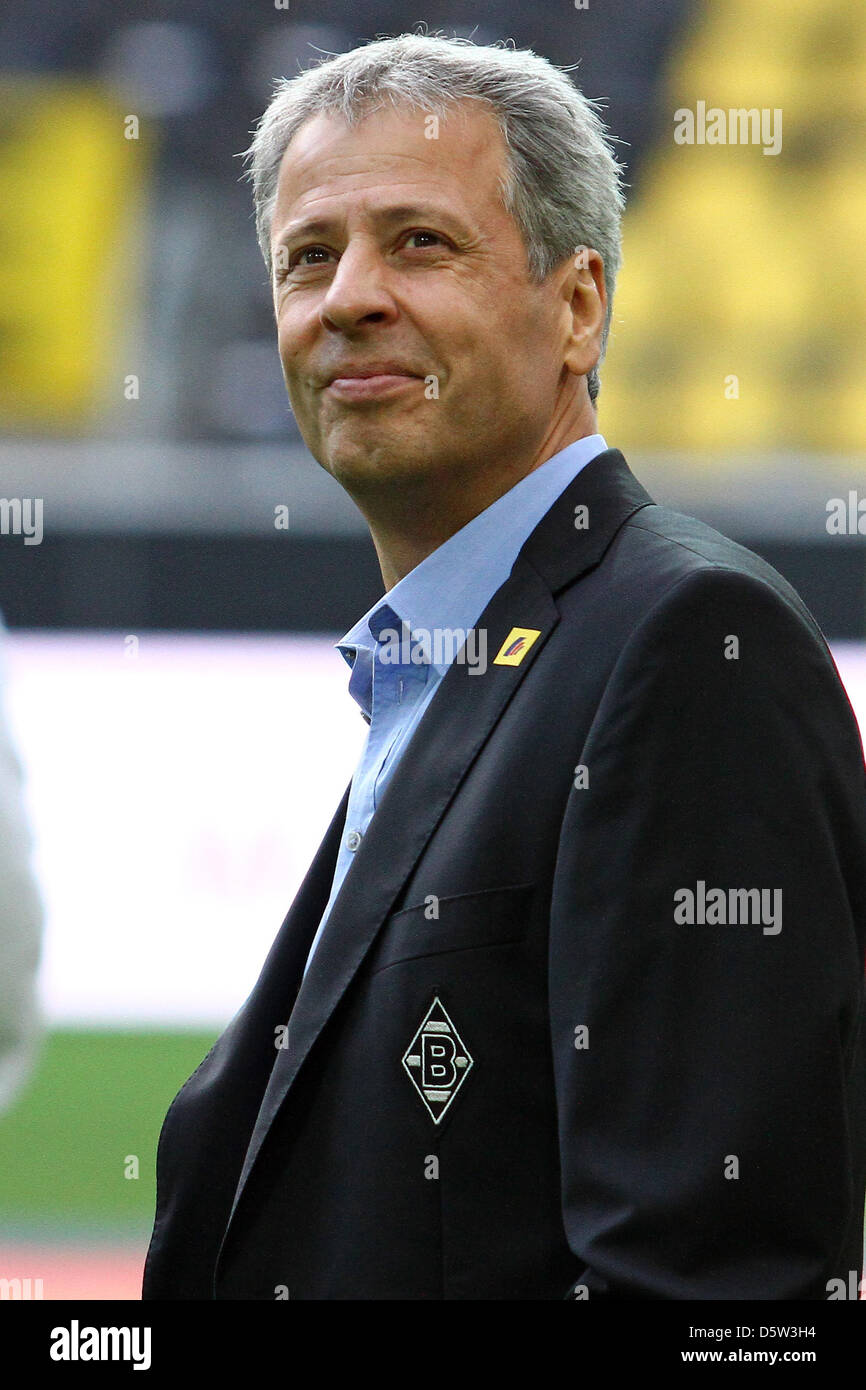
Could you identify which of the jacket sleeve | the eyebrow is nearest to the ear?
the eyebrow

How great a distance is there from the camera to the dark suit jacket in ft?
3.81

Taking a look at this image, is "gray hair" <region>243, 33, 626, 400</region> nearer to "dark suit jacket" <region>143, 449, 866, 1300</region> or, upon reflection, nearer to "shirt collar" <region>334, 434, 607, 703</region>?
"shirt collar" <region>334, 434, 607, 703</region>

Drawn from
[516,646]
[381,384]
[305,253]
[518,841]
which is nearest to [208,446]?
[305,253]

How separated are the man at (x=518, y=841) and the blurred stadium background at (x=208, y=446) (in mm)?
3389

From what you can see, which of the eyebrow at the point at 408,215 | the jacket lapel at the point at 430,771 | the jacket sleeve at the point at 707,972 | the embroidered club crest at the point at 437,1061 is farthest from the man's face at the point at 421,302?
the embroidered club crest at the point at 437,1061

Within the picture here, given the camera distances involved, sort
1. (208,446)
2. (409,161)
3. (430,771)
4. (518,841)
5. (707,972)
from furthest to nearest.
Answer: (208,446), (409,161), (430,771), (518,841), (707,972)

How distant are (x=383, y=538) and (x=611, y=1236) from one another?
0.75 m

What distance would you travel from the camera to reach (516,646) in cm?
142

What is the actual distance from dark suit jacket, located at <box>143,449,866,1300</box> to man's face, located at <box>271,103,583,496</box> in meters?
0.21

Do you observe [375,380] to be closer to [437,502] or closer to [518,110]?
[437,502]

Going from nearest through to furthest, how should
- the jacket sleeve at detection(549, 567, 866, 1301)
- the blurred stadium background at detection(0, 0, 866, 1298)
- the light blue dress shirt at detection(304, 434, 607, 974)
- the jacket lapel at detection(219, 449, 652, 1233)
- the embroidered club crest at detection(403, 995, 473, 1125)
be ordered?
the jacket sleeve at detection(549, 567, 866, 1301) → the embroidered club crest at detection(403, 995, 473, 1125) → the jacket lapel at detection(219, 449, 652, 1233) → the light blue dress shirt at detection(304, 434, 607, 974) → the blurred stadium background at detection(0, 0, 866, 1298)

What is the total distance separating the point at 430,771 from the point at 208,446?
6385 mm

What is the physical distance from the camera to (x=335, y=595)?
22.6 feet
